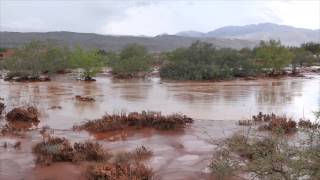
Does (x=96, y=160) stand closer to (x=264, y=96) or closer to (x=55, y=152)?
(x=55, y=152)

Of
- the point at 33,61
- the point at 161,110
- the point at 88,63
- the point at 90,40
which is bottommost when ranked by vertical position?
the point at 161,110

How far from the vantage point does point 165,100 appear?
2372 cm

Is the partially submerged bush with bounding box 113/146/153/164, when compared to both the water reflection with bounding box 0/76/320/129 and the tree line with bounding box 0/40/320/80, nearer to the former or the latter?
the water reflection with bounding box 0/76/320/129

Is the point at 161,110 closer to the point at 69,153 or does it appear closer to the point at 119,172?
the point at 69,153

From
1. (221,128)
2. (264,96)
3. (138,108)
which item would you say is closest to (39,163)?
(221,128)

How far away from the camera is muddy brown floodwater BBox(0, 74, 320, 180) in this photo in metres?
10.8

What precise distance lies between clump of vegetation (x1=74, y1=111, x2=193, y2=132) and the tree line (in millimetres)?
21880

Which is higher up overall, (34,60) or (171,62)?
(34,60)

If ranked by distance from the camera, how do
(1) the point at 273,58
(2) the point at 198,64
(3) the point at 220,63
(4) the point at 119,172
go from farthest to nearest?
(1) the point at 273,58
(3) the point at 220,63
(2) the point at 198,64
(4) the point at 119,172

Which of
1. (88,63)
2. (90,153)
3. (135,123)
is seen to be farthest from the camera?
(88,63)

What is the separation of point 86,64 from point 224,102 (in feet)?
56.8

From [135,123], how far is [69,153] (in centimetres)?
471

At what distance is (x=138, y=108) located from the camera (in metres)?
20.6

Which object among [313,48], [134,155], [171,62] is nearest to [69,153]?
[134,155]
